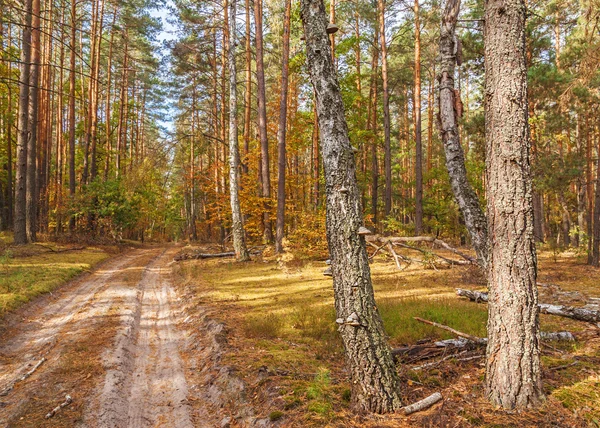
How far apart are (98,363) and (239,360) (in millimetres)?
2102

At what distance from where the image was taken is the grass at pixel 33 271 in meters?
8.30

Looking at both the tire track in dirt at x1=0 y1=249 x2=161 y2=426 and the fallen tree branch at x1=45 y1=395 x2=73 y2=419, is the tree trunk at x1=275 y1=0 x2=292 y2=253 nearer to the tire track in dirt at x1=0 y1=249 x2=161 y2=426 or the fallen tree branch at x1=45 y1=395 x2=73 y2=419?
the tire track in dirt at x1=0 y1=249 x2=161 y2=426

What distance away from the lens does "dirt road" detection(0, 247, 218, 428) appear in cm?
402

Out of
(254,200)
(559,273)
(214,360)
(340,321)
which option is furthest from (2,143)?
(559,273)

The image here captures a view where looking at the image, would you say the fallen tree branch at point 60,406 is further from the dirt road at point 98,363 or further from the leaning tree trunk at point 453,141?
the leaning tree trunk at point 453,141

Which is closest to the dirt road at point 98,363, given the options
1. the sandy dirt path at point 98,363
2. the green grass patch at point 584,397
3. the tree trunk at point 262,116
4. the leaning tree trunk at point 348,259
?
the sandy dirt path at point 98,363

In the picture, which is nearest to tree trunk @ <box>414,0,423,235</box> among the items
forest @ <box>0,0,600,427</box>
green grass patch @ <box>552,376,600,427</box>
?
forest @ <box>0,0,600,427</box>

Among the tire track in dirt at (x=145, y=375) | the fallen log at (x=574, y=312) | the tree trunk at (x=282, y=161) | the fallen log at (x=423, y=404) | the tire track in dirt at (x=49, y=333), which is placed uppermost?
the tree trunk at (x=282, y=161)

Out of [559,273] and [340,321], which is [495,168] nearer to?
[340,321]

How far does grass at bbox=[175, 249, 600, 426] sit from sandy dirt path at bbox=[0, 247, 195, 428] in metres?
0.98

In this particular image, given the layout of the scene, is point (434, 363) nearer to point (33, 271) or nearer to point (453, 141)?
point (453, 141)

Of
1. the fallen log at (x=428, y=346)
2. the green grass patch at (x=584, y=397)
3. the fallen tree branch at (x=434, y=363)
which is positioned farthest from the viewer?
the fallen log at (x=428, y=346)

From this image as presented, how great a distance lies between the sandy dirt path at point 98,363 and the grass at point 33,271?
1.49ft

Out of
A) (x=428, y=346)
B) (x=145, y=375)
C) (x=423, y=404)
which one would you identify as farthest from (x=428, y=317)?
(x=145, y=375)
